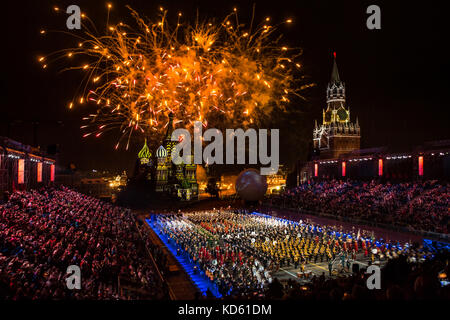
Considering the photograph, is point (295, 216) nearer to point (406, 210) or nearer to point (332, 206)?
point (332, 206)

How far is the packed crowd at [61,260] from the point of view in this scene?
354 inches

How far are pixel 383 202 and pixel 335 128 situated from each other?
2464 inches

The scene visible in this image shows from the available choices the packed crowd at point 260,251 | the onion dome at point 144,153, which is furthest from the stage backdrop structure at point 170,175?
the packed crowd at point 260,251

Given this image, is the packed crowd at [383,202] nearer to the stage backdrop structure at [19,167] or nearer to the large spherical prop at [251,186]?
the large spherical prop at [251,186]

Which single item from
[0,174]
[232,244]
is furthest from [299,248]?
[0,174]

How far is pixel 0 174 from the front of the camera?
68.6 feet

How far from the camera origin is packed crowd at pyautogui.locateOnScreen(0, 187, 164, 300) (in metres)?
8.99

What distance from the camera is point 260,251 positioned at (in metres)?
18.9

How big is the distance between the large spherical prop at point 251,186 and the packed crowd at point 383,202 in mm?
3164

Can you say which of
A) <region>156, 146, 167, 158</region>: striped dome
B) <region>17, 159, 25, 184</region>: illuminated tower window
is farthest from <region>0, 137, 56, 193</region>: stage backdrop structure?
<region>156, 146, 167, 158</region>: striped dome

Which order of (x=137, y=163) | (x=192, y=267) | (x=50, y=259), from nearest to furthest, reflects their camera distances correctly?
(x=50, y=259)
(x=192, y=267)
(x=137, y=163)

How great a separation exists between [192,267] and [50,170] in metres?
28.9

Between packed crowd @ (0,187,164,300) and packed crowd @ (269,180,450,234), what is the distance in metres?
16.6
